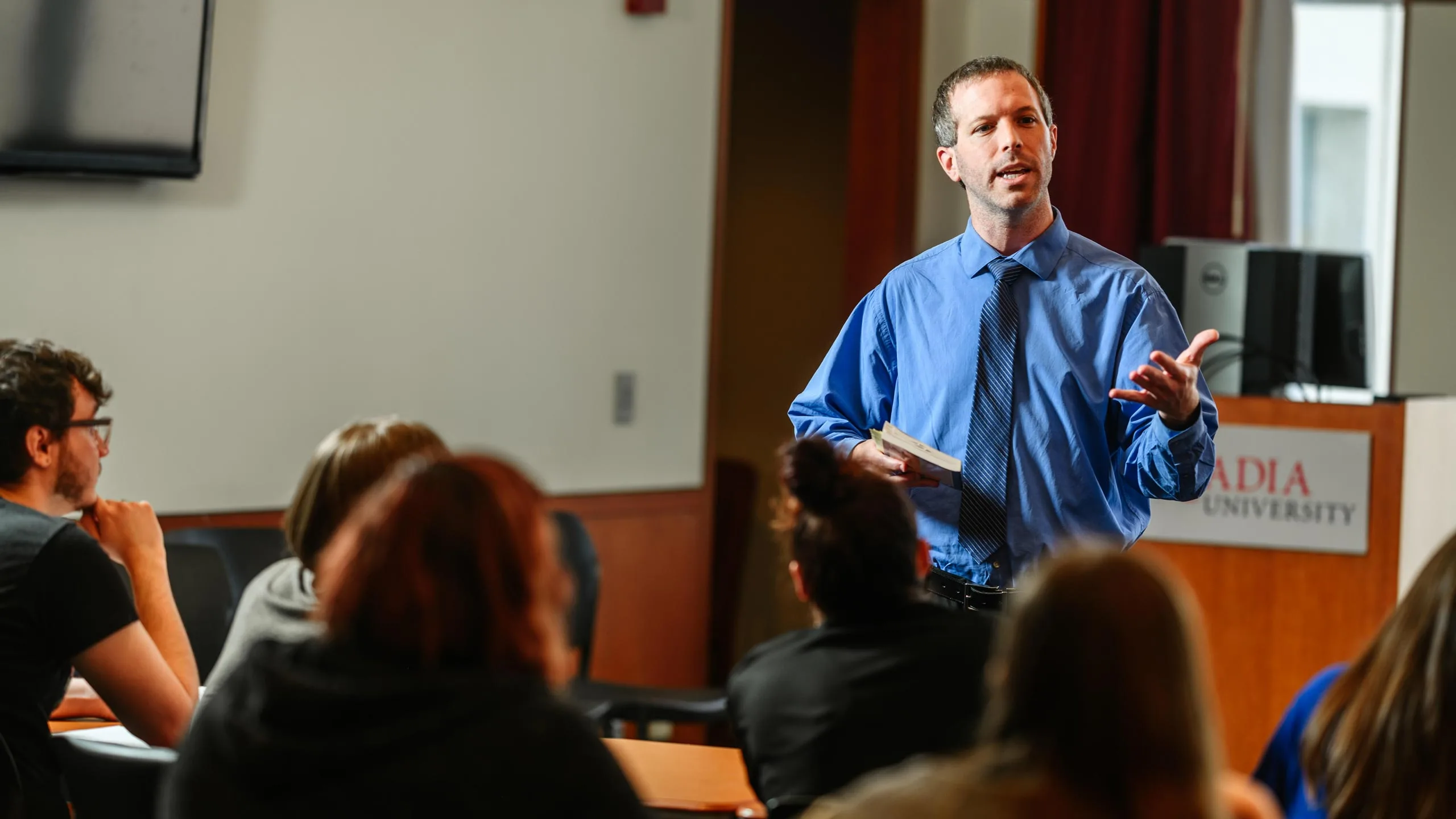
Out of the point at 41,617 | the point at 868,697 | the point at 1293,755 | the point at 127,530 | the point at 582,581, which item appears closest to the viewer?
the point at 1293,755

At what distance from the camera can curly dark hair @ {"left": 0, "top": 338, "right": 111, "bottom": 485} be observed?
7.47 feet

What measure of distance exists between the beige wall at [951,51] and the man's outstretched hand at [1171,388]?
3086 mm

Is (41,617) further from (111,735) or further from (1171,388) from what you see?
(1171,388)

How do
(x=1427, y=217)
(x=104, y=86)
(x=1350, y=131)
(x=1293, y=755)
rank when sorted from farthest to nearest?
(x=1350, y=131) → (x=1427, y=217) → (x=104, y=86) → (x=1293, y=755)

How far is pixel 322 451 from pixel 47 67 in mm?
1914

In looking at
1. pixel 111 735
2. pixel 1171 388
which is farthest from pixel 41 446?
pixel 1171 388

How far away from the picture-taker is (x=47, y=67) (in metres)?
3.41

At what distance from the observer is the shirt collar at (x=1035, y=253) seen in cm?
238

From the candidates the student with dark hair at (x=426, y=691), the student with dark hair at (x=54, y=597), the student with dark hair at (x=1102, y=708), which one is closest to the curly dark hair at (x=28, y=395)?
the student with dark hair at (x=54, y=597)

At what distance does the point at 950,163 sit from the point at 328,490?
47.5 inches

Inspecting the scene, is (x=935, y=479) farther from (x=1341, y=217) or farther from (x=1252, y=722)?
(x=1341, y=217)

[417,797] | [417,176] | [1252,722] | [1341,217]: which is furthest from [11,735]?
[1341,217]

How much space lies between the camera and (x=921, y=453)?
2.27 m

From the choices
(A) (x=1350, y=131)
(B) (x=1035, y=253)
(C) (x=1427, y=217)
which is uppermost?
(A) (x=1350, y=131)
